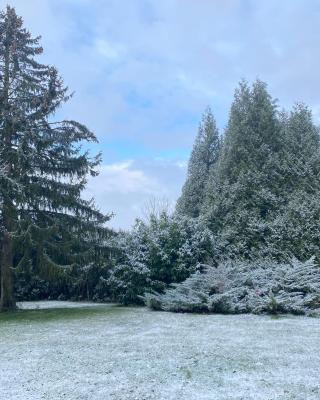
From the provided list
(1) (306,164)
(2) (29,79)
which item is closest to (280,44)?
(1) (306,164)

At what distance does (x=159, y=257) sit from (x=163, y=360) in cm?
863

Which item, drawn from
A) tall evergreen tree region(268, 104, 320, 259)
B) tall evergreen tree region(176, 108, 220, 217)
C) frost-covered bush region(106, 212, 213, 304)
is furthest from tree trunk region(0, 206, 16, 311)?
tall evergreen tree region(268, 104, 320, 259)

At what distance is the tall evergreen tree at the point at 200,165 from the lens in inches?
757

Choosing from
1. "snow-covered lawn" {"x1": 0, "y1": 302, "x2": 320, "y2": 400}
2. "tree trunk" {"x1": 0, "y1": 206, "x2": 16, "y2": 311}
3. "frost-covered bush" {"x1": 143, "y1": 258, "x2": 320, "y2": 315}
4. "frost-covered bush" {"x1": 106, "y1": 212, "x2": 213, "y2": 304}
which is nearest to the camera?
"snow-covered lawn" {"x1": 0, "y1": 302, "x2": 320, "y2": 400}

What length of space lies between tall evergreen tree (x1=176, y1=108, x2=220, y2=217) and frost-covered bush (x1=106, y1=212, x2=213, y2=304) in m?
3.39

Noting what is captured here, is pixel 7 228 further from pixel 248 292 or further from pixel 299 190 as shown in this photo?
pixel 299 190

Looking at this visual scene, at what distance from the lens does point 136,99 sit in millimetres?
13391

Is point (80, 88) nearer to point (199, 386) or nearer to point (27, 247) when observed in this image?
point (27, 247)

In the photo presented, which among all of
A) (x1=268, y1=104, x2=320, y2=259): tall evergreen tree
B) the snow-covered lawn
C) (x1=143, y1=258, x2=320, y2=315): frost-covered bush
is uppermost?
(x1=268, y1=104, x2=320, y2=259): tall evergreen tree

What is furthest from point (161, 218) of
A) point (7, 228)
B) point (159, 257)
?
point (7, 228)

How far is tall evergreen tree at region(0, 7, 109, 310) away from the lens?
12695 mm

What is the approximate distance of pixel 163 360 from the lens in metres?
6.31

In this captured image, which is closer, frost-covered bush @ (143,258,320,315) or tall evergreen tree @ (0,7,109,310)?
frost-covered bush @ (143,258,320,315)

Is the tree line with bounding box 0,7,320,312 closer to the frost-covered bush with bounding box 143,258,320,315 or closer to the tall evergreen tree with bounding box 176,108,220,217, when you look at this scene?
the frost-covered bush with bounding box 143,258,320,315
